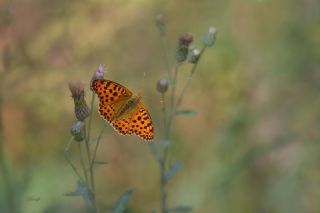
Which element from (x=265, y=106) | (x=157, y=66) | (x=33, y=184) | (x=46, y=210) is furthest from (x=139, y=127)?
(x=157, y=66)

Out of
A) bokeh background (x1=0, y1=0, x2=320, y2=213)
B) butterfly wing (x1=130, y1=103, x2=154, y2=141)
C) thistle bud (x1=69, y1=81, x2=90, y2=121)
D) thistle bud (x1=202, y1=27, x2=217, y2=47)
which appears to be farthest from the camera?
bokeh background (x1=0, y1=0, x2=320, y2=213)

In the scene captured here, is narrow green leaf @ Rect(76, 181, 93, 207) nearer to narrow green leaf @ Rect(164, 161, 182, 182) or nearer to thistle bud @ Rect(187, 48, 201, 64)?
narrow green leaf @ Rect(164, 161, 182, 182)

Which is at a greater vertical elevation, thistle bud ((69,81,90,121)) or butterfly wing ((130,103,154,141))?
thistle bud ((69,81,90,121))

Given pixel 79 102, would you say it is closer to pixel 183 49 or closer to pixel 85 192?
pixel 85 192

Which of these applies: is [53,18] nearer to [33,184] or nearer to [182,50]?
[33,184]

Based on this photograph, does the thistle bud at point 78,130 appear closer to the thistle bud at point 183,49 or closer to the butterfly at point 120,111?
the butterfly at point 120,111

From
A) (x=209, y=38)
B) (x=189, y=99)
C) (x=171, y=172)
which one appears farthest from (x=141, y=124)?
(x=189, y=99)

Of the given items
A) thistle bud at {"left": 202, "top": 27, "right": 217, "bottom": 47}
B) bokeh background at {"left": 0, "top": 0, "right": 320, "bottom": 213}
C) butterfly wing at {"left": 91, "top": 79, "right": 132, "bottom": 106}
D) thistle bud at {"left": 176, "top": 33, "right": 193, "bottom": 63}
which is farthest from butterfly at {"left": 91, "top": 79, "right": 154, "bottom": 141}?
bokeh background at {"left": 0, "top": 0, "right": 320, "bottom": 213}

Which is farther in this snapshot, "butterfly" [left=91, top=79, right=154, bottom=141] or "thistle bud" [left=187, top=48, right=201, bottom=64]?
"thistle bud" [left=187, top=48, right=201, bottom=64]
